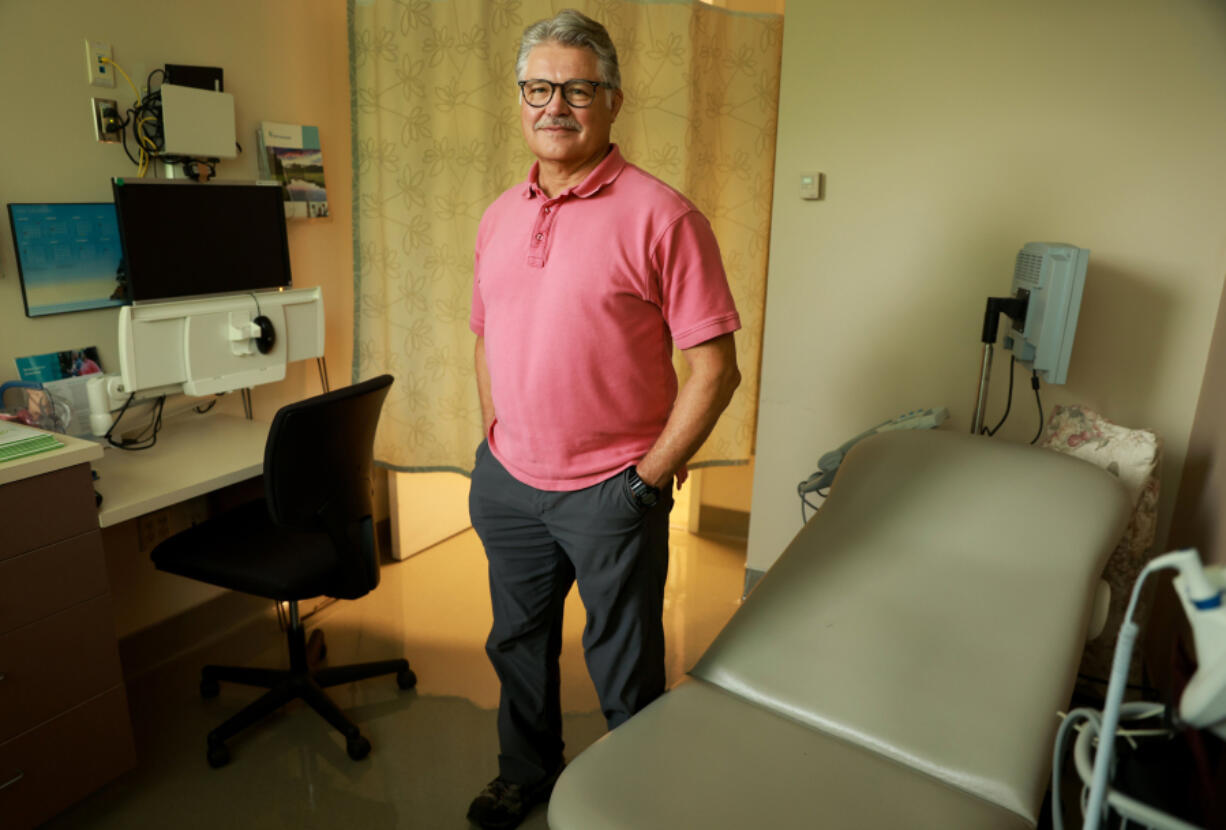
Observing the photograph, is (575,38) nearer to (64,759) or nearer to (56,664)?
(56,664)

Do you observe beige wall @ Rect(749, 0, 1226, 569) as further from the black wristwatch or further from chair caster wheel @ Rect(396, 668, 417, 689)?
chair caster wheel @ Rect(396, 668, 417, 689)

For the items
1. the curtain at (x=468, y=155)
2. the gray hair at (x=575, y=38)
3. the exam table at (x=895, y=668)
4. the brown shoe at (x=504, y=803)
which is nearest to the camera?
the exam table at (x=895, y=668)

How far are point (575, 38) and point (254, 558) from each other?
1.38 meters

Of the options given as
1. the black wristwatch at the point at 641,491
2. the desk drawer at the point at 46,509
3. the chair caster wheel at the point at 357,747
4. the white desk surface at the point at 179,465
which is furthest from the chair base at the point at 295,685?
the black wristwatch at the point at 641,491

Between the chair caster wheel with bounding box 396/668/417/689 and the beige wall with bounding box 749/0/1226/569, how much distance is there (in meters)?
1.34

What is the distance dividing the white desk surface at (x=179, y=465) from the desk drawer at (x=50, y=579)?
0.25 feet

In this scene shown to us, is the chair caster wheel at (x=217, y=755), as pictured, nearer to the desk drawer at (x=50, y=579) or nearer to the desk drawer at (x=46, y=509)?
the desk drawer at (x=50, y=579)

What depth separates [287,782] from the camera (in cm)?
185

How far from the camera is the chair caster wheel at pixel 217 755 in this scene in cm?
188

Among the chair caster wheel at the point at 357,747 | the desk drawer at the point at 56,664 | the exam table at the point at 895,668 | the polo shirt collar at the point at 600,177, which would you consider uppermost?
the polo shirt collar at the point at 600,177

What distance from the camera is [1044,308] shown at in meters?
1.78

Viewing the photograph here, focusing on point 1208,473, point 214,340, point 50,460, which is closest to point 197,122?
point 214,340

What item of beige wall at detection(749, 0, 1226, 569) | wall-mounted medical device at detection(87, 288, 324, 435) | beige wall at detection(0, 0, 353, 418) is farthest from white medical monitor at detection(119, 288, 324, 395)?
beige wall at detection(749, 0, 1226, 569)

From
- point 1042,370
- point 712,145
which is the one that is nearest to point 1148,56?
point 1042,370
